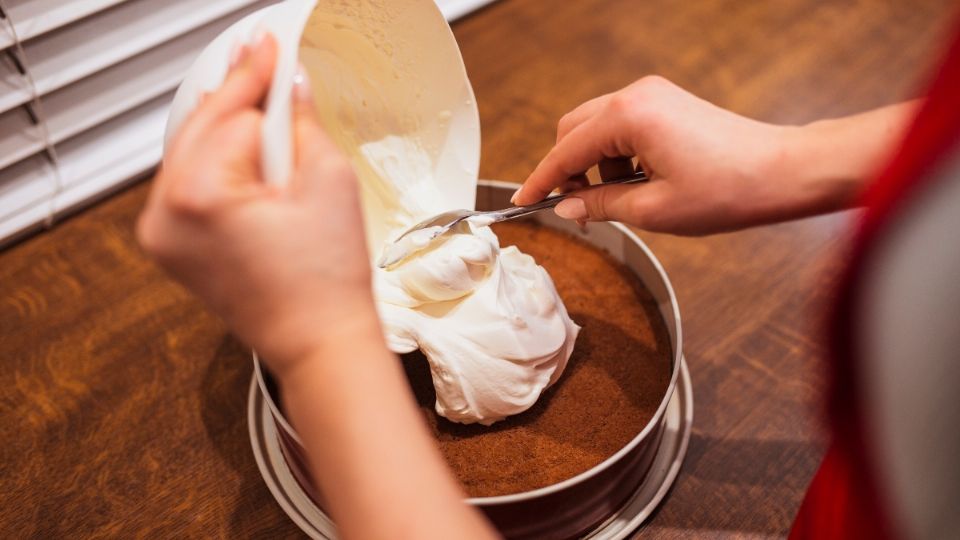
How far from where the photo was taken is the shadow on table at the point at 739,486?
78cm

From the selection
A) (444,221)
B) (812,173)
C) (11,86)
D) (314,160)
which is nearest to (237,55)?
(314,160)

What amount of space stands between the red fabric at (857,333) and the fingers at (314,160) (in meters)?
0.29

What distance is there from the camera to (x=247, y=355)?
940mm

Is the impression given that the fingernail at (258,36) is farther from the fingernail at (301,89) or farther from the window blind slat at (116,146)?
the window blind slat at (116,146)

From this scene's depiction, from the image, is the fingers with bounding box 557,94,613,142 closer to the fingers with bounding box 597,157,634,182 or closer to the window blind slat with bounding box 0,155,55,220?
the fingers with bounding box 597,157,634,182

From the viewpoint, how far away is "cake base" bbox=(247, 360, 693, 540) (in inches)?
30.2

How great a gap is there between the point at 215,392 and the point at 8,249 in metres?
0.44

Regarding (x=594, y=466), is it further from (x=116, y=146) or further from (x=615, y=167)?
(x=116, y=146)

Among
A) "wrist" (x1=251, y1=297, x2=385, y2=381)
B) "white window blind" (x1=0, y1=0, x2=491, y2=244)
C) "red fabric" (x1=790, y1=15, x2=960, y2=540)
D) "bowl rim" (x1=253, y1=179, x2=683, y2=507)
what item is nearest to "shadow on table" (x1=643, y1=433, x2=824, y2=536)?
"bowl rim" (x1=253, y1=179, x2=683, y2=507)

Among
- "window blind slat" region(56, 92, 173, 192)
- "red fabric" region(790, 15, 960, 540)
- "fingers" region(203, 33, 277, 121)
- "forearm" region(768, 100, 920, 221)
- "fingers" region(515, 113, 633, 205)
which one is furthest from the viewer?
"window blind slat" region(56, 92, 173, 192)

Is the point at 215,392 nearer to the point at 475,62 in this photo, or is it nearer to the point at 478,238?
the point at 478,238

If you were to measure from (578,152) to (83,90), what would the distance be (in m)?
0.82

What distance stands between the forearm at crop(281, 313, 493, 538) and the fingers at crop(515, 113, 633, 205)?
1.11 ft

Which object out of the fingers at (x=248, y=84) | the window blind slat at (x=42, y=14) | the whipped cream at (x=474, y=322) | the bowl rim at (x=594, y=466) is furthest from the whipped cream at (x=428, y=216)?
the window blind slat at (x=42, y=14)
